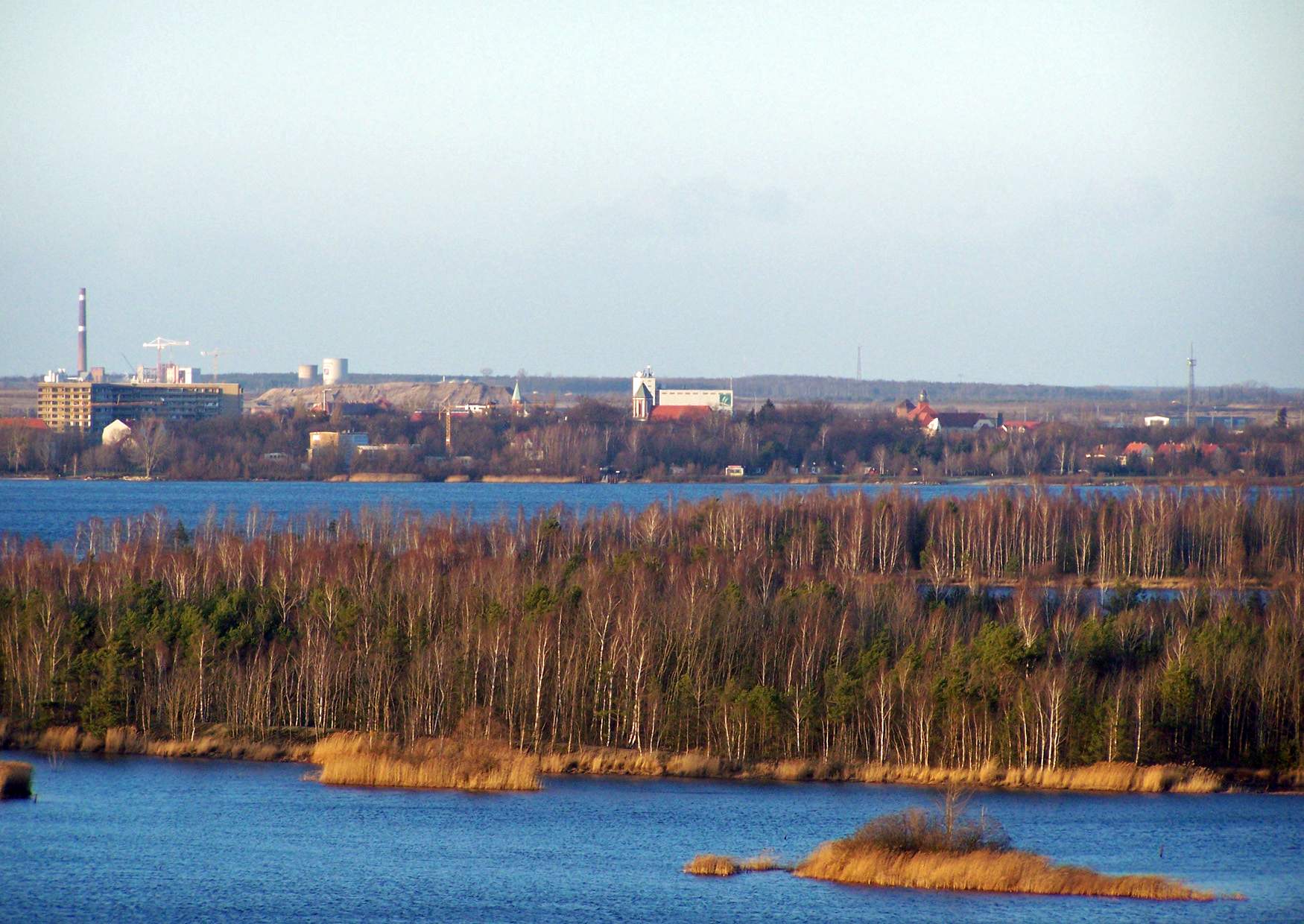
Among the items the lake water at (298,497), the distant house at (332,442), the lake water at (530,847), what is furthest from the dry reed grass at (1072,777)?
the distant house at (332,442)

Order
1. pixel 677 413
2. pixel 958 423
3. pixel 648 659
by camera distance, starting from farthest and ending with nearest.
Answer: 1. pixel 677 413
2. pixel 958 423
3. pixel 648 659

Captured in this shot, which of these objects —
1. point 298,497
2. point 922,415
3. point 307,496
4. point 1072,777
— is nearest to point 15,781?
point 1072,777

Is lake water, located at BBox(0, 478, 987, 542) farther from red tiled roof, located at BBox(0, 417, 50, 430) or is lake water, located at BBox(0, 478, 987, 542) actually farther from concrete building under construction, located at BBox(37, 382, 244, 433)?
Result: concrete building under construction, located at BBox(37, 382, 244, 433)

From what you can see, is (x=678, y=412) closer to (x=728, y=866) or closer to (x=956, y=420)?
(x=956, y=420)

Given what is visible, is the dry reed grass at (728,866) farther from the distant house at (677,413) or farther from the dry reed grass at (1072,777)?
the distant house at (677,413)

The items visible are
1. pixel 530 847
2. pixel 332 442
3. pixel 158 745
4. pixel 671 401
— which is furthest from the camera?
pixel 671 401

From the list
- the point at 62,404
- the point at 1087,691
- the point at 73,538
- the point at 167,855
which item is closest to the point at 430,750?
the point at 167,855

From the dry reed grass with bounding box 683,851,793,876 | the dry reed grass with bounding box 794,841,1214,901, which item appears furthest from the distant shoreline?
the dry reed grass with bounding box 794,841,1214,901
